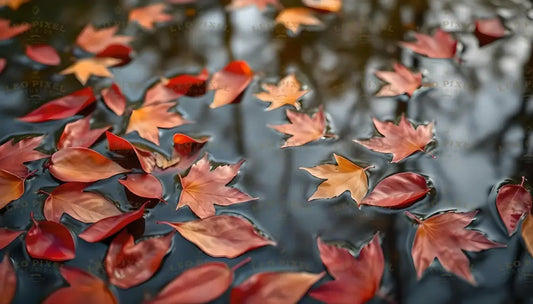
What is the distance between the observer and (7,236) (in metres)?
0.95

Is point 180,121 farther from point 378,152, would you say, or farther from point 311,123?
point 378,152

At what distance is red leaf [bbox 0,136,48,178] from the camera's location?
1.05 metres

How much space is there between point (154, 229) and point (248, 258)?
0.63 ft

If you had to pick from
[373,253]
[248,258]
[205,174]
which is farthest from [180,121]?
[373,253]

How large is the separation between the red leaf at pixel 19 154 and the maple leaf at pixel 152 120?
8.0 inches

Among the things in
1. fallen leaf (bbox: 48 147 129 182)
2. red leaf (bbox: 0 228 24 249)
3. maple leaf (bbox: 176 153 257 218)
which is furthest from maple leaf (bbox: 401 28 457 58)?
red leaf (bbox: 0 228 24 249)

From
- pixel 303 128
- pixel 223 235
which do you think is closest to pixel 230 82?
pixel 303 128

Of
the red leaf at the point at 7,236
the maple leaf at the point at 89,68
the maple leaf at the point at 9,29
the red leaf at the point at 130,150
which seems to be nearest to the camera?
the red leaf at the point at 7,236

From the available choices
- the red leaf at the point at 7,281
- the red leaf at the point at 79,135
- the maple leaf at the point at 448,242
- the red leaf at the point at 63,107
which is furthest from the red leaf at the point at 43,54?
the maple leaf at the point at 448,242

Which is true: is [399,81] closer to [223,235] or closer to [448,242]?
[448,242]

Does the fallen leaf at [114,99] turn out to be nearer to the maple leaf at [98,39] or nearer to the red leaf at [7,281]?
the maple leaf at [98,39]

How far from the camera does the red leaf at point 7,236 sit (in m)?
0.94

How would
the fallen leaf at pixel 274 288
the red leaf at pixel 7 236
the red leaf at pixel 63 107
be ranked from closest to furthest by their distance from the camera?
the fallen leaf at pixel 274 288 → the red leaf at pixel 7 236 → the red leaf at pixel 63 107

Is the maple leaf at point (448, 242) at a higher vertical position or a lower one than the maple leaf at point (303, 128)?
lower
